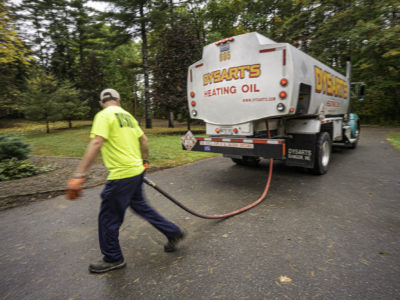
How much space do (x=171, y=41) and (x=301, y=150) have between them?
43.0ft

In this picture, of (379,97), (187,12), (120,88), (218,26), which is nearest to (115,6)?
(187,12)

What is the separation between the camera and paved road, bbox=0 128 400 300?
7.18ft

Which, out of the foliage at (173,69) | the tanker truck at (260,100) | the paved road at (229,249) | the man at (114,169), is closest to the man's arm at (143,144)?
the man at (114,169)

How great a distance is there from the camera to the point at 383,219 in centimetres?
351

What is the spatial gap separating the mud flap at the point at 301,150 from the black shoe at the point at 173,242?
150 inches

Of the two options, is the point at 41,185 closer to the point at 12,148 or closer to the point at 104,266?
the point at 12,148

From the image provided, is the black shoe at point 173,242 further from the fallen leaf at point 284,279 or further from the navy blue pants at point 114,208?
the fallen leaf at point 284,279

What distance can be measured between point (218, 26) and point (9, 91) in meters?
20.5

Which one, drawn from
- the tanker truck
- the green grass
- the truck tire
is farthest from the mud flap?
the green grass

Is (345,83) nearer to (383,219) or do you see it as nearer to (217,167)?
(217,167)

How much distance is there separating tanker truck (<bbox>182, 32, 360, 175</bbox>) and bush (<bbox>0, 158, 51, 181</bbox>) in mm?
4261

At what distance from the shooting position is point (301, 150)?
559 cm

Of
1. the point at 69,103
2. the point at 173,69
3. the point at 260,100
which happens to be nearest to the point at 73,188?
the point at 260,100

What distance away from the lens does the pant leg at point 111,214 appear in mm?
2342
